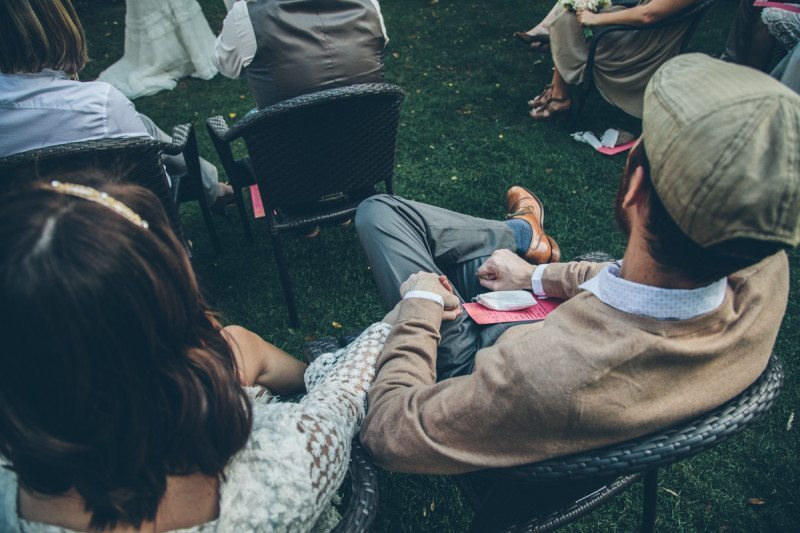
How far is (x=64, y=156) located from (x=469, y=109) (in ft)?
11.7

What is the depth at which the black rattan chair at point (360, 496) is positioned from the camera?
105 cm

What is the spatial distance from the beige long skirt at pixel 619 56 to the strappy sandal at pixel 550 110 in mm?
203

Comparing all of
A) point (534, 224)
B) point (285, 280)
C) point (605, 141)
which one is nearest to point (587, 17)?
point (605, 141)

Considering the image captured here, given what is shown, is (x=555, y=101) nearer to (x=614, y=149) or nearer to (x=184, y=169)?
(x=614, y=149)

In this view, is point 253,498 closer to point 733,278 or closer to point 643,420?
point 643,420

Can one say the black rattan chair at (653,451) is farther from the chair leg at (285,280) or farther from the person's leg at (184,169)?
the person's leg at (184,169)

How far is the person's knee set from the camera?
6.71ft

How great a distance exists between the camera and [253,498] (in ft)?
3.19

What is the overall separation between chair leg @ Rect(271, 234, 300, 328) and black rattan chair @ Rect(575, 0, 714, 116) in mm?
2882

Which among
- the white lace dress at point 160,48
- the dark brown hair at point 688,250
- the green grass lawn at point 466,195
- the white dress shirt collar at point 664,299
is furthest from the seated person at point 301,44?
the white lace dress at point 160,48

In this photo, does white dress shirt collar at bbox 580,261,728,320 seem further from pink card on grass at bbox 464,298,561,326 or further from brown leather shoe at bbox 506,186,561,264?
brown leather shoe at bbox 506,186,561,264

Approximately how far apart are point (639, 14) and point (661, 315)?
3.46m

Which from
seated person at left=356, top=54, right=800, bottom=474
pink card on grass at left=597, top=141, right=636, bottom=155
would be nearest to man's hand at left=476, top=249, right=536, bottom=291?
seated person at left=356, top=54, right=800, bottom=474

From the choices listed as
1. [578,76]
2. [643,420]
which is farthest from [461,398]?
[578,76]
